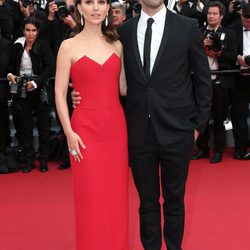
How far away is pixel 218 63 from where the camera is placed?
5.52m

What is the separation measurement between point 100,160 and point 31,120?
9.28 feet

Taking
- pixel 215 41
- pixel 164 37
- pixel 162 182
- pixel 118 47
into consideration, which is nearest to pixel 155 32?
pixel 164 37

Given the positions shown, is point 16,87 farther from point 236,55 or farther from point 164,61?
point 164,61

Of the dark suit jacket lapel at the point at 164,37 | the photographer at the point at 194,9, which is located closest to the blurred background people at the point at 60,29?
the photographer at the point at 194,9

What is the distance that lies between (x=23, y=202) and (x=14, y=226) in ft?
1.83

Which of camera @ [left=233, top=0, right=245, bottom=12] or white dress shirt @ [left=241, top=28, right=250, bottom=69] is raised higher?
camera @ [left=233, top=0, right=245, bottom=12]

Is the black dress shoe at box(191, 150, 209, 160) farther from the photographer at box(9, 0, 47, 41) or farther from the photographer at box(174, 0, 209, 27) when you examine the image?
the photographer at box(9, 0, 47, 41)

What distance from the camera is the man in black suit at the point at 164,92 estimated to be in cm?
270

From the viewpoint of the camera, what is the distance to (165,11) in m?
2.76

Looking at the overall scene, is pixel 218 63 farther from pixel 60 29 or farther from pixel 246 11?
pixel 60 29

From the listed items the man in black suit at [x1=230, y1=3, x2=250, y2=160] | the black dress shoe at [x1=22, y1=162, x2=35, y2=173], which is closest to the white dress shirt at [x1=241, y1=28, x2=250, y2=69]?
the man in black suit at [x1=230, y1=3, x2=250, y2=160]

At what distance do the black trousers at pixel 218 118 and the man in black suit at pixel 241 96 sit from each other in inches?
5.5

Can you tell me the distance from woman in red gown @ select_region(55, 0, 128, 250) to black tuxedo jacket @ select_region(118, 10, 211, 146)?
76 mm

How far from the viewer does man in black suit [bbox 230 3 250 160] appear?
5566 mm
